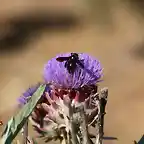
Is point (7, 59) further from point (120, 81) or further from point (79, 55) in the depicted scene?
point (79, 55)

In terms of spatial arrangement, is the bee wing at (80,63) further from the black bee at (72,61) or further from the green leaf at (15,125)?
the green leaf at (15,125)

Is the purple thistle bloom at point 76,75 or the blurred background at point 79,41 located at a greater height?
the purple thistle bloom at point 76,75

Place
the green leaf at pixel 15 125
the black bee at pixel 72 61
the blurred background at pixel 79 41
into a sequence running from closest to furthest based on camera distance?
the green leaf at pixel 15 125
the black bee at pixel 72 61
the blurred background at pixel 79 41

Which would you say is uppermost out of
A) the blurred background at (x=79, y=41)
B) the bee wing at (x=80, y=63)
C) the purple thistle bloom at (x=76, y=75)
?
the bee wing at (x=80, y=63)

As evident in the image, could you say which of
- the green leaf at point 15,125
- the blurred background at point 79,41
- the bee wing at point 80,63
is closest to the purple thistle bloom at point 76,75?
the bee wing at point 80,63

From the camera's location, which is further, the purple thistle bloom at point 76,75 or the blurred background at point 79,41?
the blurred background at point 79,41

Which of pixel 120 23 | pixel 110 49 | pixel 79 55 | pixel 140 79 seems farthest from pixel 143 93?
pixel 79 55

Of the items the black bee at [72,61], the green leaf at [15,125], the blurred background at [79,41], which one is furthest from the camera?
the blurred background at [79,41]
